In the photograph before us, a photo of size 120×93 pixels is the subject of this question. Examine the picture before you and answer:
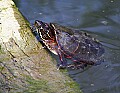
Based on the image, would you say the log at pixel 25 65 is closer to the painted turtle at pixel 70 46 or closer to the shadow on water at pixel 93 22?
the painted turtle at pixel 70 46

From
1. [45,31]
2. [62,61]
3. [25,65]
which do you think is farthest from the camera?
[45,31]

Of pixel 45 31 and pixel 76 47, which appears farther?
pixel 45 31

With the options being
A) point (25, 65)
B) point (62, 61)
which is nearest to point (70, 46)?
point (62, 61)

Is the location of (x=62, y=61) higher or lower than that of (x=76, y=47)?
lower

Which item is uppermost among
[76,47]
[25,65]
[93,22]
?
[25,65]

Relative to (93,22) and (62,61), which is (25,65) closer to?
(62,61)

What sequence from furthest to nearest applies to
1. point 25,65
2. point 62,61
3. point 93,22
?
point 93,22, point 62,61, point 25,65
